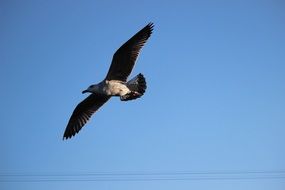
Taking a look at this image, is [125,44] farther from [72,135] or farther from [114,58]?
[72,135]

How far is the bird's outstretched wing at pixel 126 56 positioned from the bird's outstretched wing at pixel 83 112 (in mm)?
1238

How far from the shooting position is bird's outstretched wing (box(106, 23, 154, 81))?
41.4ft

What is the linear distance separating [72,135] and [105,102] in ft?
5.39

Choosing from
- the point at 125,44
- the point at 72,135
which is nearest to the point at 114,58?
the point at 125,44

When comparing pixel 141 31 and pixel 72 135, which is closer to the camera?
pixel 141 31

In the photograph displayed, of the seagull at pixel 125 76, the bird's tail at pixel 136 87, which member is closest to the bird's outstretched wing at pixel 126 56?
the seagull at pixel 125 76

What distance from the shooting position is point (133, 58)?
1272 cm

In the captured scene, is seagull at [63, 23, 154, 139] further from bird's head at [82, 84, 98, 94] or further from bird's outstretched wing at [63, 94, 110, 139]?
bird's outstretched wing at [63, 94, 110, 139]

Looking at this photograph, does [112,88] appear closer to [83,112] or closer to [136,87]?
[136,87]

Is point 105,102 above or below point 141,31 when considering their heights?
below

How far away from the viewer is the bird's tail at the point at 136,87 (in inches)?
500

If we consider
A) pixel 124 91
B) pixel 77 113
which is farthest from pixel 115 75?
pixel 77 113

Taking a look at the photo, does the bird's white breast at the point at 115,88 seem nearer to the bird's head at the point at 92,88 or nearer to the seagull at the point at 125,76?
the seagull at the point at 125,76

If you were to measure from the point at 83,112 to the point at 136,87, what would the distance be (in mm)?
2380
